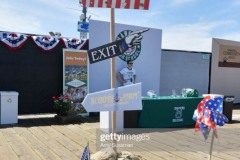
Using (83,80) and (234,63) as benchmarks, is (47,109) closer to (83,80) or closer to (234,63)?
(83,80)

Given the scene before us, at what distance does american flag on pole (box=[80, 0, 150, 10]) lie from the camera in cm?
329

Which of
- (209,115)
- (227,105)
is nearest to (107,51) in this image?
(209,115)

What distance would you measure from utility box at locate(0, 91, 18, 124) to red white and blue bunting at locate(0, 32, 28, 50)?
1327 mm

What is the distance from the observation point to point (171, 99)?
274 inches

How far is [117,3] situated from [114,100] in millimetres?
1137

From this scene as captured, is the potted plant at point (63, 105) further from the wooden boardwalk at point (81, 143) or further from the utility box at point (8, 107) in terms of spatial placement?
the utility box at point (8, 107)

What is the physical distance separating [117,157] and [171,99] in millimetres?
3632

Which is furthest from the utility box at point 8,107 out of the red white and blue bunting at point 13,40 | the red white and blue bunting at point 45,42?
the red white and blue bunting at point 45,42

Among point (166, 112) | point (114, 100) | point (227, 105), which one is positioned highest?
point (114, 100)

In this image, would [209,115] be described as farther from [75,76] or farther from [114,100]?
[75,76]

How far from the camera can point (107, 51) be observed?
3273mm

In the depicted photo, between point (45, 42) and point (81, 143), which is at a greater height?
point (45, 42)

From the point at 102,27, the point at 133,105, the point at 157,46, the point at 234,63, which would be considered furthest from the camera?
the point at 234,63

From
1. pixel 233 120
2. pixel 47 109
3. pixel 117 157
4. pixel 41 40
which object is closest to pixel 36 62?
pixel 41 40
